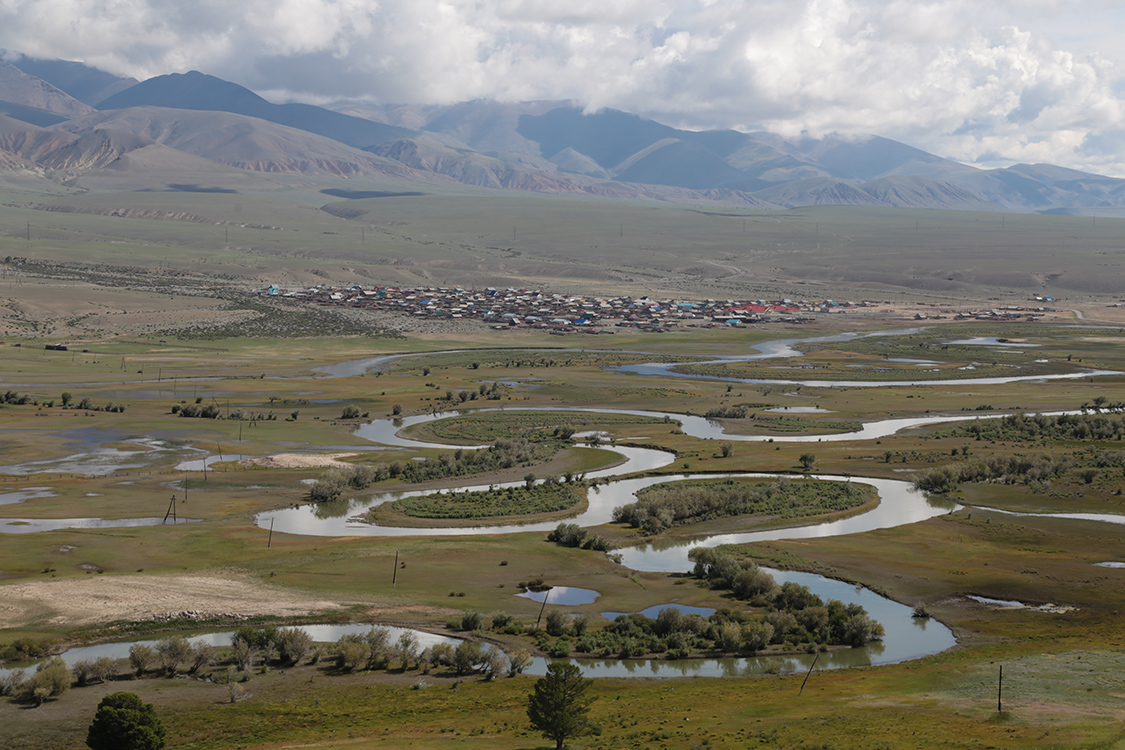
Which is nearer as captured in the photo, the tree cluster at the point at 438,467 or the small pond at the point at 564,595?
the small pond at the point at 564,595

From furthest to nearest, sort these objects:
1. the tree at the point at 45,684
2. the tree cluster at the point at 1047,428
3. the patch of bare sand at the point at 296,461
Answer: the tree cluster at the point at 1047,428, the patch of bare sand at the point at 296,461, the tree at the point at 45,684

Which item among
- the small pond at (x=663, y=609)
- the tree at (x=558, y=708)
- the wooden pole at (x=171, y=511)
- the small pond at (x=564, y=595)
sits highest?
the tree at (x=558, y=708)

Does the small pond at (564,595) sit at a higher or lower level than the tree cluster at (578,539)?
lower

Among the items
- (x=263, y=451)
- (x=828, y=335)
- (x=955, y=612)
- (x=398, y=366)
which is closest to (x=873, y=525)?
(x=955, y=612)

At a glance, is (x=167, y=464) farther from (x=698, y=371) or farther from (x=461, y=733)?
(x=698, y=371)

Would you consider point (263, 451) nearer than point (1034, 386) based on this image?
Yes

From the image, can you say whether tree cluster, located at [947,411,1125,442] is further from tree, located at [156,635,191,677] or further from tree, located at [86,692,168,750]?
tree, located at [86,692,168,750]

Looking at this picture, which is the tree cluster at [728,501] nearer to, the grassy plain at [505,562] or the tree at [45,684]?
the grassy plain at [505,562]

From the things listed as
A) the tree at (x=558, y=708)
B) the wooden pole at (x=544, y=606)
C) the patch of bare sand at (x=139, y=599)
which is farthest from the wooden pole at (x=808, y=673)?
the patch of bare sand at (x=139, y=599)
